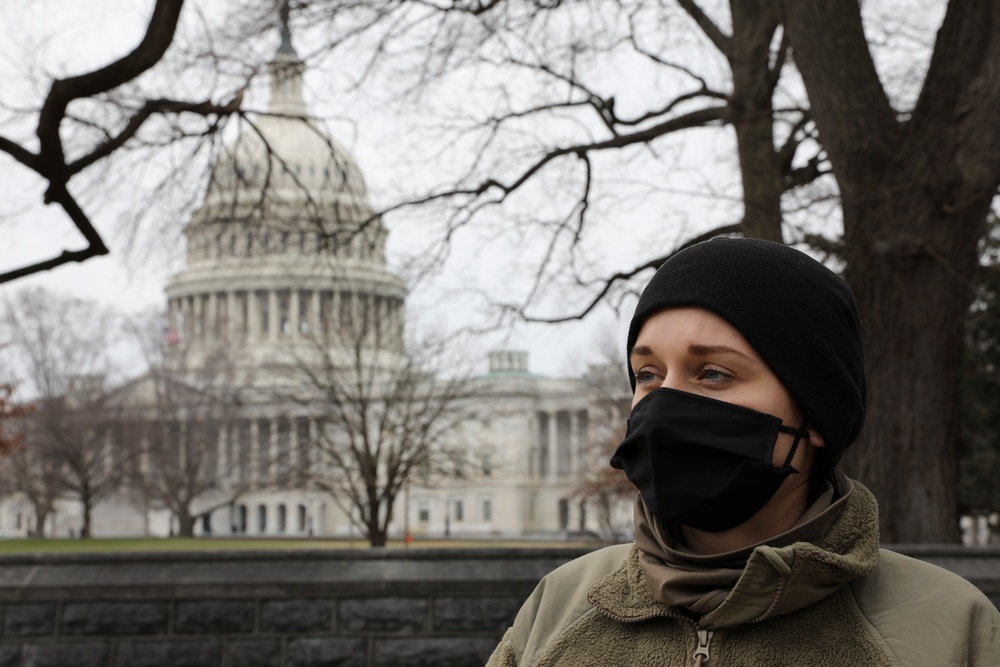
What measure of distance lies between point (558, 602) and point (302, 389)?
119 feet

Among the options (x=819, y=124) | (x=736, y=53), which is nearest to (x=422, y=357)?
(x=736, y=53)

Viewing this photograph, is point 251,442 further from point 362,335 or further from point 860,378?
point 860,378

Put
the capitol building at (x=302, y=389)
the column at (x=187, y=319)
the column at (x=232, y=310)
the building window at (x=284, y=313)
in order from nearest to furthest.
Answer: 1. the capitol building at (x=302, y=389)
2. the column at (x=187, y=319)
3. the column at (x=232, y=310)
4. the building window at (x=284, y=313)

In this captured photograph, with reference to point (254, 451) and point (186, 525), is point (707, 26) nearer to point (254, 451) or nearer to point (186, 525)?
point (254, 451)

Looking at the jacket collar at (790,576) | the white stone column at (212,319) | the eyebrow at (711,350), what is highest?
the white stone column at (212,319)

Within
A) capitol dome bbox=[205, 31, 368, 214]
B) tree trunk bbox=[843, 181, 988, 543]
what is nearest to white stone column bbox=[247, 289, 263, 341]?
capitol dome bbox=[205, 31, 368, 214]

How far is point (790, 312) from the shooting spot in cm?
171

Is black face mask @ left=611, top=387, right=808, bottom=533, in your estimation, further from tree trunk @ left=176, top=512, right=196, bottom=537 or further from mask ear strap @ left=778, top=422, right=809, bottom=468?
tree trunk @ left=176, top=512, right=196, bottom=537

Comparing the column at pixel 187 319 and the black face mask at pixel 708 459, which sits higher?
the column at pixel 187 319

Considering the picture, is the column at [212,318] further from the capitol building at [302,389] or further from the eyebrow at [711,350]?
the eyebrow at [711,350]

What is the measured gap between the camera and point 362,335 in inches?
1204

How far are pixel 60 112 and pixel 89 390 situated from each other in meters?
53.6

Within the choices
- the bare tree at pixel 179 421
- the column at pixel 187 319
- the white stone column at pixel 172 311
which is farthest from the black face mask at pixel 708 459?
the white stone column at pixel 172 311

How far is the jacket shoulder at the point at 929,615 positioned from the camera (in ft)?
5.19
